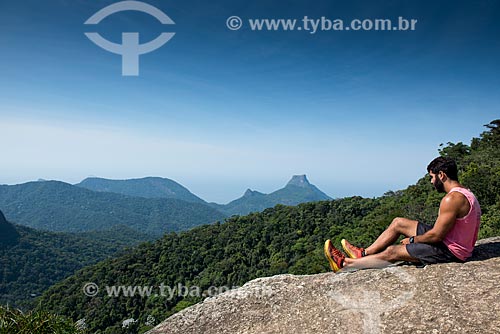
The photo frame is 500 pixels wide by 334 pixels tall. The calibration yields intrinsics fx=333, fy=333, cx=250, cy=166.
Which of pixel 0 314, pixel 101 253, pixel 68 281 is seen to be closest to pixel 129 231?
pixel 101 253

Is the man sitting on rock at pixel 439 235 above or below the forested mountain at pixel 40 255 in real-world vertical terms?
above

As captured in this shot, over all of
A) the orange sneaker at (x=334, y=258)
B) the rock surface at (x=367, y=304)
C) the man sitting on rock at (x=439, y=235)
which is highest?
the man sitting on rock at (x=439, y=235)

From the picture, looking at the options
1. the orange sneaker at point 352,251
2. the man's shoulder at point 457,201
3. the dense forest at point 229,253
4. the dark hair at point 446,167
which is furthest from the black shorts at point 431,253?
the dense forest at point 229,253

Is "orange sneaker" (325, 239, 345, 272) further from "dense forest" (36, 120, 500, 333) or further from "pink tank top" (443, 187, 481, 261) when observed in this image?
"dense forest" (36, 120, 500, 333)

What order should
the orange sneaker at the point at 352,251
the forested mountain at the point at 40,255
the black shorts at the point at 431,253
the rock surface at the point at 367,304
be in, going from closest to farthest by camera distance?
1. the rock surface at the point at 367,304
2. the black shorts at the point at 431,253
3. the orange sneaker at the point at 352,251
4. the forested mountain at the point at 40,255

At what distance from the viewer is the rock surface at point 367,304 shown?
407 centimetres

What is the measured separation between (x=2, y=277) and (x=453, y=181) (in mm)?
123439

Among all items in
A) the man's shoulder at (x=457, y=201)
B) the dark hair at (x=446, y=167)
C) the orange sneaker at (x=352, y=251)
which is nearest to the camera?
the man's shoulder at (x=457, y=201)

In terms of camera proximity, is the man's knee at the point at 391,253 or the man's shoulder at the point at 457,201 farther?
the man's knee at the point at 391,253

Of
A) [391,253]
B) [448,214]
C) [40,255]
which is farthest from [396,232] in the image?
[40,255]

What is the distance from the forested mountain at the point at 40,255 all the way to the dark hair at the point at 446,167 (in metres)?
101

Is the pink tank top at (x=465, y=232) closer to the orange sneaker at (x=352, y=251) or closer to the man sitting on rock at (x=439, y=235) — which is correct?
the man sitting on rock at (x=439, y=235)

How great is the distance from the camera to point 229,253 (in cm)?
→ 5509

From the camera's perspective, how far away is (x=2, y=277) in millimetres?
97312
